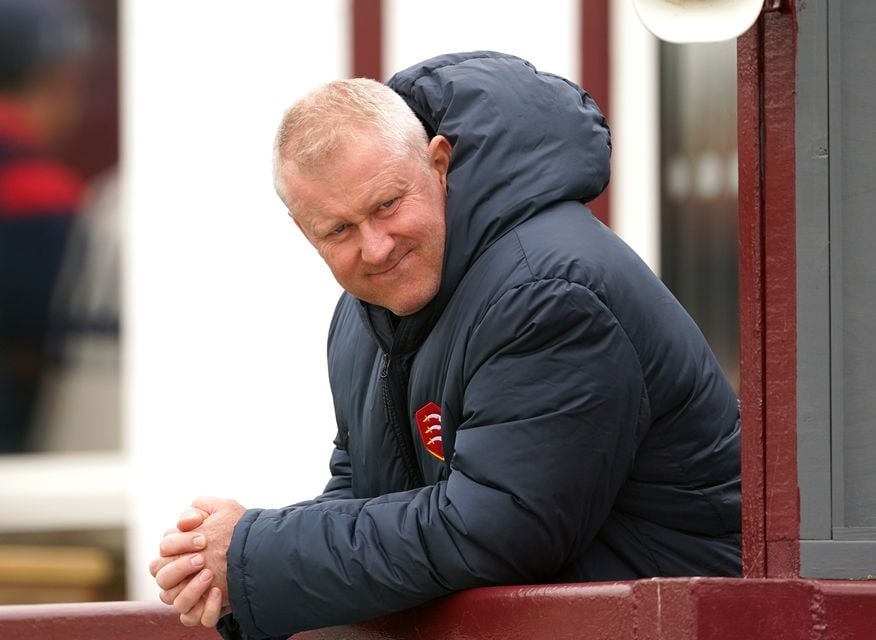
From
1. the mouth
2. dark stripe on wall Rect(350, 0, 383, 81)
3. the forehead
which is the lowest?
the mouth

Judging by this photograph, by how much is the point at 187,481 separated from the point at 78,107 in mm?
1191

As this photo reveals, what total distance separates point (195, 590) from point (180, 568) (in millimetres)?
38

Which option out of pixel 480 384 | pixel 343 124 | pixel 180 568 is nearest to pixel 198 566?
pixel 180 568

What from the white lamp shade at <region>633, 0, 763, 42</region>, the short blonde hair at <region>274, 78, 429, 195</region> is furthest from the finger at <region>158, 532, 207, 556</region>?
the white lamp shade at <region>633, 0, 763, 42</region>

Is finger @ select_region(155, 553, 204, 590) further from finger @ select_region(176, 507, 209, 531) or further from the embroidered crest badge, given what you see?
the embroidered crest badge

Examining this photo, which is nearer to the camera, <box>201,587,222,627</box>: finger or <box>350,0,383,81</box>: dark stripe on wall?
<box>201,587,222,627</box>: finger

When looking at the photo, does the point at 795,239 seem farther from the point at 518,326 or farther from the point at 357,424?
the point at 357,424

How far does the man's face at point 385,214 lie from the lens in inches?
98.7

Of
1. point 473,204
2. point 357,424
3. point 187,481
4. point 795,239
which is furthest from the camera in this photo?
point 187,481

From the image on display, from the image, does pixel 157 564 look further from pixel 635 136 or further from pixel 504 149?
pixel 635 136

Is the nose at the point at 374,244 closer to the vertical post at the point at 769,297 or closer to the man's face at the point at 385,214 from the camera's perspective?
the man's face at the point at 385,214

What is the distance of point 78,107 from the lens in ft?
17.4

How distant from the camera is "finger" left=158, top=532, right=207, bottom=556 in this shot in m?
2.50

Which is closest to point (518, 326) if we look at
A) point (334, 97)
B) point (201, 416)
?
point (334, 97)
